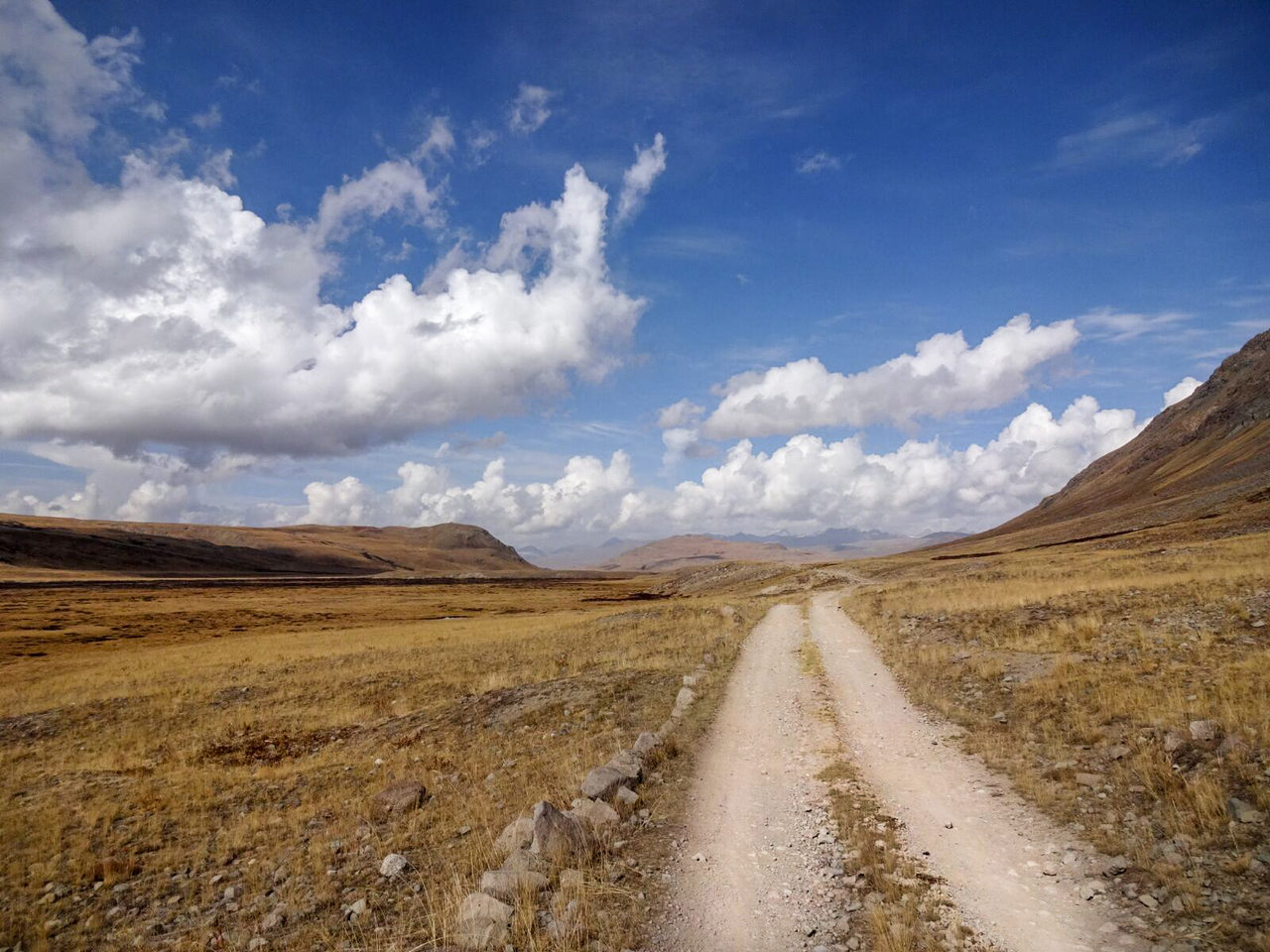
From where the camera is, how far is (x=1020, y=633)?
22.9m

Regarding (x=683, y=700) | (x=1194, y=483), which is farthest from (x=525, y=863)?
(x=1194, y=483)

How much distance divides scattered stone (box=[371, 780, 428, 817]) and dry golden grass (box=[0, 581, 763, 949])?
12.7 inches

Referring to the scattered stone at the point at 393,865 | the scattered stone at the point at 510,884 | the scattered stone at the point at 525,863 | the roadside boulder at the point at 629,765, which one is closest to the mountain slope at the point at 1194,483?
the roadside boulder at the point at 629,765

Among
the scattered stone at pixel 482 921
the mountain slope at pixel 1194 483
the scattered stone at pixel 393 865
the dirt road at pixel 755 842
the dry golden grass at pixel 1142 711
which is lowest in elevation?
the scattered stone at pixel 393 865

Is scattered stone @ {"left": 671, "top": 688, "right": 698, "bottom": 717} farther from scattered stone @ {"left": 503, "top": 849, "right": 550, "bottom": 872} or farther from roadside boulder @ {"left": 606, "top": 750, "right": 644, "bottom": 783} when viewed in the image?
scattered stone @ {"left": 503, "top": 849, "right": 550, "bottom": 872}

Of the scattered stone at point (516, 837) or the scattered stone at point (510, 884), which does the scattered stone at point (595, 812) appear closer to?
the scattered stone at point (516, 837)

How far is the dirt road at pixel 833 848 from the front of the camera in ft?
23.6

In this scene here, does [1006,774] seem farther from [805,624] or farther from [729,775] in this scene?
[805,624]

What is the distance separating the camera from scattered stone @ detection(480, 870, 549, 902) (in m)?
8.08

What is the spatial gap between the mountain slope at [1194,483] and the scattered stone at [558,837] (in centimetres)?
7352

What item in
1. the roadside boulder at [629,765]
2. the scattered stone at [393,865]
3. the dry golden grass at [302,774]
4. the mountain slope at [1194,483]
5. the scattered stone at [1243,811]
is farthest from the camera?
the mountain slope at [1194,483]

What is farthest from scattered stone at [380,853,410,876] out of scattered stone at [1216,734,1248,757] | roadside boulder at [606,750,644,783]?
scattered stone at [1216,734,1248,757]

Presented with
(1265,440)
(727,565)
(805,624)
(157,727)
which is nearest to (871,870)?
(157,727)

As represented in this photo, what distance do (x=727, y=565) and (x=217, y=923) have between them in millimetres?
128896
